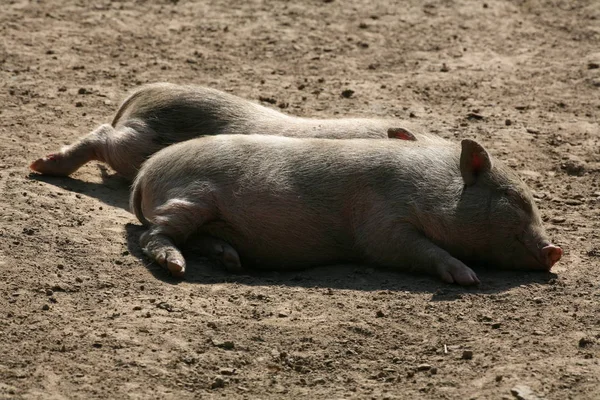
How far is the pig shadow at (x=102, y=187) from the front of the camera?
8.39 m

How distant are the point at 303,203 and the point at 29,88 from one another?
3.70 m

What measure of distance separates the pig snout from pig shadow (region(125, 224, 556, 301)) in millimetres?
98

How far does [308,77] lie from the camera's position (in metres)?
11.0

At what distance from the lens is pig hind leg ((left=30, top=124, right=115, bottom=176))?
848 centimetres

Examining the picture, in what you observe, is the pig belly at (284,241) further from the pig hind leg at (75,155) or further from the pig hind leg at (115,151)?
the pig hind leg at (75,155)

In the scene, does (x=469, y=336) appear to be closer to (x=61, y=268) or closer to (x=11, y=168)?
(x=61, y=268)

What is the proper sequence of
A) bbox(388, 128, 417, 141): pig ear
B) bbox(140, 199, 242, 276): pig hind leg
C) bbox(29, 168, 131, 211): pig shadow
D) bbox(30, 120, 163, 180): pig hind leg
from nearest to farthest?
1. bbox(140, 199, 242, 276): pig hind leg
2. bbox(388, 128, 417, 141): pig ear
3. bbox(29, 168, 131, 211): pig shadow
4. bbox(30, 120, 163, 180): pig hind leg

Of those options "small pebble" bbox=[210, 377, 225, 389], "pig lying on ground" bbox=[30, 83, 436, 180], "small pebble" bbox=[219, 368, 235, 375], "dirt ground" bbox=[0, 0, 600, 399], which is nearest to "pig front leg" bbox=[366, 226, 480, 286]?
"dirt ground" bbox=[0, 0, 600, 399]

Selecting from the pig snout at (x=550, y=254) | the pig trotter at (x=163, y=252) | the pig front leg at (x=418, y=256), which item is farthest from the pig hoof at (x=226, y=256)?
the pig snout at (x=550, y=254)

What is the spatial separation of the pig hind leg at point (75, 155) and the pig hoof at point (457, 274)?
3047 mm

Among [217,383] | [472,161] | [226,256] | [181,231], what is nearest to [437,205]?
[472,161]

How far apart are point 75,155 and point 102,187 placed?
32 centimetres

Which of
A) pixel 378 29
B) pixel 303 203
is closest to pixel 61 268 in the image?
pixel 303 203

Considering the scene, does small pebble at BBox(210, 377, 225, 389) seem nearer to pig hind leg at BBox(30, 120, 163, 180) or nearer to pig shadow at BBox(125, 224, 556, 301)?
pig shadow at BBox(125, 224, 556, 301)
